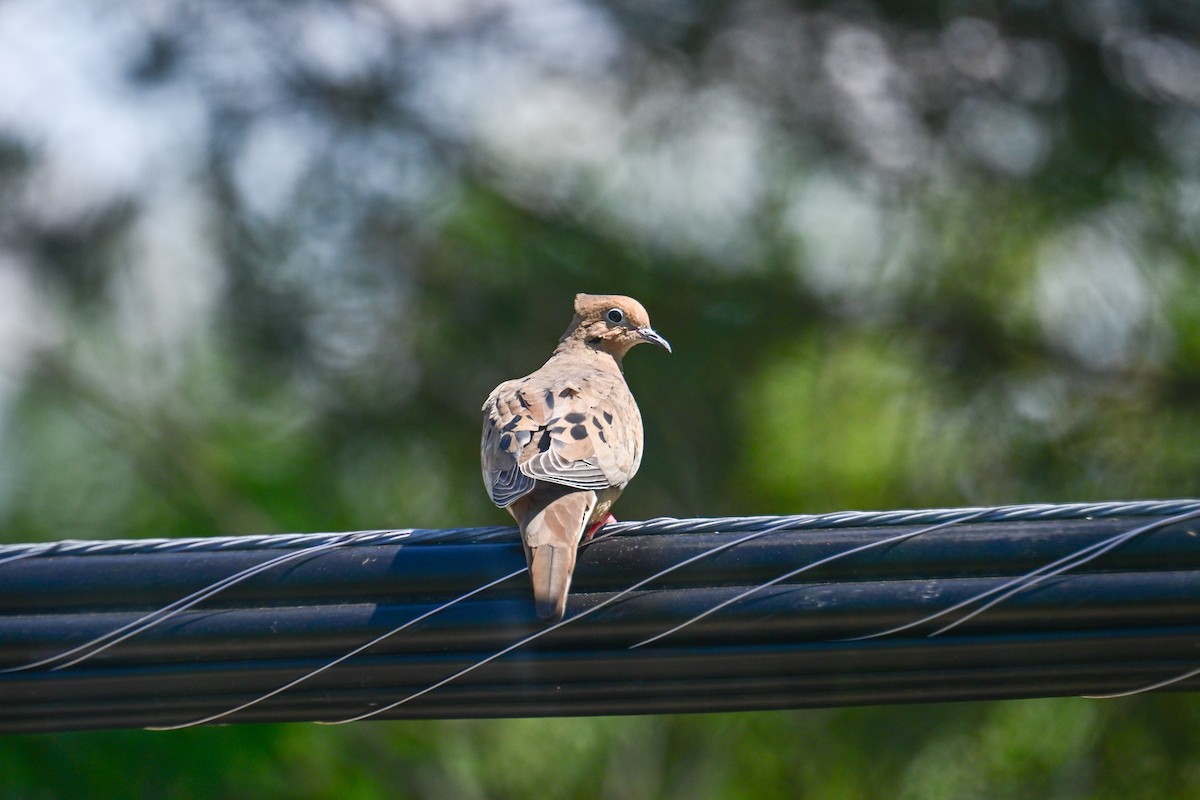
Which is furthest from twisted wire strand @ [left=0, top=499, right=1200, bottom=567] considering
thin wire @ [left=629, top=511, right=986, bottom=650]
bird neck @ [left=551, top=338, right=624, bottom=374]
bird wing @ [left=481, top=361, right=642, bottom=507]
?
bird neck @ [left=551, top=338, right=624, bottom=374]

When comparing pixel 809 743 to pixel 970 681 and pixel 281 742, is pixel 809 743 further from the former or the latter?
pixel 970 681

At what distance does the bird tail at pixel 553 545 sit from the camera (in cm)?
275

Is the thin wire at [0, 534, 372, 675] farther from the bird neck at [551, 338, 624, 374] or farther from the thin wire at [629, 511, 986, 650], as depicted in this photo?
the bird neck at [551, 338, 624, 374]

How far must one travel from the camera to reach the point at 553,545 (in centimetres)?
293

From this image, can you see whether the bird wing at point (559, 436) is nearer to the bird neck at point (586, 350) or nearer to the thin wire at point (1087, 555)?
the bird neck at point (586, 350)

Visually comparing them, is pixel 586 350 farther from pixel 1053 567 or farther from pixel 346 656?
pixel 1053 567

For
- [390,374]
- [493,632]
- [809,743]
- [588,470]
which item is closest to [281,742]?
[390,374]

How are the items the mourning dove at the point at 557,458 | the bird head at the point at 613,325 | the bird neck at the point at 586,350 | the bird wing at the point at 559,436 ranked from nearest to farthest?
1. the mourning dove at the point at 557,458
2. the bird wing at the point at 559,436
3. the bird neck at the point at 586,350
4. the bird head at the point at 613,325

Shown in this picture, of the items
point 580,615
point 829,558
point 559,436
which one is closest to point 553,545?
point 580,615

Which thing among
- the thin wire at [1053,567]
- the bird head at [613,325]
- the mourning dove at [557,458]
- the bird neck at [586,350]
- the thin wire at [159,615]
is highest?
the bird head at [613,325]

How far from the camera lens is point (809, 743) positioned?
22.0 feet

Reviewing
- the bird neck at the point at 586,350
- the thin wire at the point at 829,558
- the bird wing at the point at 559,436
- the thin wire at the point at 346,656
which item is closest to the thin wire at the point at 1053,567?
the thin wire at the point at 829,558

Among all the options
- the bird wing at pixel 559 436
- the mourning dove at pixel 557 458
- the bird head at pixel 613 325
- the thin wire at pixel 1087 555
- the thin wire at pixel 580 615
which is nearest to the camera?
the thin wire at pixel 1087 555

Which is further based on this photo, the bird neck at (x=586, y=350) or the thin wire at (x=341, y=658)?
the bird neck at (x=586, y=350)
